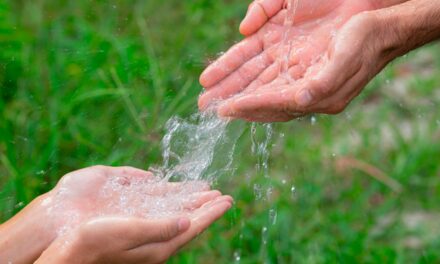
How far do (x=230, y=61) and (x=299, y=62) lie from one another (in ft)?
0.77

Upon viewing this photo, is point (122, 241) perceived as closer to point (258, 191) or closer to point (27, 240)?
point (27, 240)

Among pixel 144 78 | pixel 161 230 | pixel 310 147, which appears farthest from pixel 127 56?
pixel 161 230

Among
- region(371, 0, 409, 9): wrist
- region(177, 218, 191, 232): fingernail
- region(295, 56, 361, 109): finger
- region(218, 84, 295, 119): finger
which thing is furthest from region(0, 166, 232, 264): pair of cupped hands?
region(371, 0, 409, 9): wrist

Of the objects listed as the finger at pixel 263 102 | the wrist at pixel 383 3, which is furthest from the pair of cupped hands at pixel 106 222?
the wrist at pixel 383 3

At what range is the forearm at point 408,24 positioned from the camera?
2.66m

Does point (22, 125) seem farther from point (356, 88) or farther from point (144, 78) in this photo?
point (356, 88)

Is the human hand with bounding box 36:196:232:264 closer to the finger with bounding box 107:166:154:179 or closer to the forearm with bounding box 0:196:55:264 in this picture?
the forearm with bounding box 0:196:55:264

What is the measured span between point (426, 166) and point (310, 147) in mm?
465

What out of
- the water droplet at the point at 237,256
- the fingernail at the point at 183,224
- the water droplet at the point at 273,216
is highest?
the fingernail at the point at 183,224

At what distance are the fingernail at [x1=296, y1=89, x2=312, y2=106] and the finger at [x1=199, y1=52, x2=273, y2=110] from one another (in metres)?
0.41

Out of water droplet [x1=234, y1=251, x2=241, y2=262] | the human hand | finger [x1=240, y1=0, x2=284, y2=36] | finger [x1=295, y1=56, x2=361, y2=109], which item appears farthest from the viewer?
water droplet [x1=234, y1=251, x2=241, y2=262]

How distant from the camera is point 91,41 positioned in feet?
12.2

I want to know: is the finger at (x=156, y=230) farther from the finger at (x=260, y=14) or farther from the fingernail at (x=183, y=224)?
the finger at (x=260, y=14)

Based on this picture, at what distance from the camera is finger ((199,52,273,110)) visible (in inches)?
110
